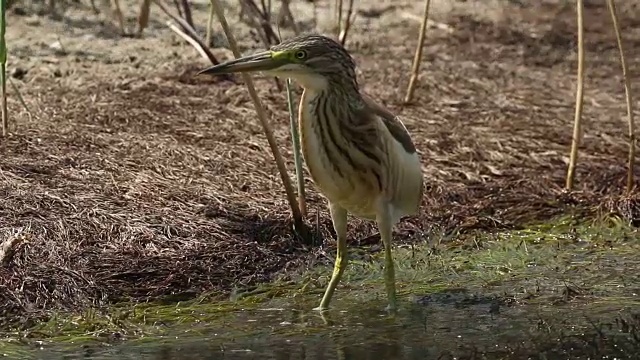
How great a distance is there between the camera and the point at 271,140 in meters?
6.55

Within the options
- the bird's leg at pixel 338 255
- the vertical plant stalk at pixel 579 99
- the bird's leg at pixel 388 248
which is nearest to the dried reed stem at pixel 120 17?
the vertical plant stalk at pixel 579 99

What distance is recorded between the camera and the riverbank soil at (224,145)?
6.44 meters

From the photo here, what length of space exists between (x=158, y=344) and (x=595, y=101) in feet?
16.6

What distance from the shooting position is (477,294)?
20.4 feet

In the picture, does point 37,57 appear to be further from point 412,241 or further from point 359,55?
point 412,241

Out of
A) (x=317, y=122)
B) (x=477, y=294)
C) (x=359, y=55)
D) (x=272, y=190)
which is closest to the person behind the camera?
(x=317, y=122)

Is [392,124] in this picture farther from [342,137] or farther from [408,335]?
[408,335]

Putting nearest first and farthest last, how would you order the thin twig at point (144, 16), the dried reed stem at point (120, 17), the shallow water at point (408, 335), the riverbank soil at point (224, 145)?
the shallow water at point (408, 335) → the riverbank soil at point (224, 145) → the thin twig at point (144, 16) → the dried reed stem at point (120, 17)

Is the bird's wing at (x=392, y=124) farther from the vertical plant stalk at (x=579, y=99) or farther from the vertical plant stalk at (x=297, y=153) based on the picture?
the vertical plant stalk at (x=579, y=99)

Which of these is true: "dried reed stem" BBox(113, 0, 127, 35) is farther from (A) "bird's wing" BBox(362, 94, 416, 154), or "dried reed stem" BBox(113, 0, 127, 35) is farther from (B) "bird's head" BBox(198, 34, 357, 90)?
(B) "bird's head" BBox(198, 34, 357, 90)

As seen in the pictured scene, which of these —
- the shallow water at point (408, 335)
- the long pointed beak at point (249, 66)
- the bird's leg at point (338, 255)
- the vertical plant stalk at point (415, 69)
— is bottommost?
the shallow water at point (408, 335)

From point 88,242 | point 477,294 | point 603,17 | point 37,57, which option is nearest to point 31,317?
point 88,242

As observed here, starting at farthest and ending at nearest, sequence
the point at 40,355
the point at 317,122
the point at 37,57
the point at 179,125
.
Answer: the point at 37,57
the point at 179,125
the point at 317,122
the point at 40,355

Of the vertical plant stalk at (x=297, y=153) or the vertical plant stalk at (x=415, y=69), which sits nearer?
the vertical plant stalk at (x=297, y=153)
